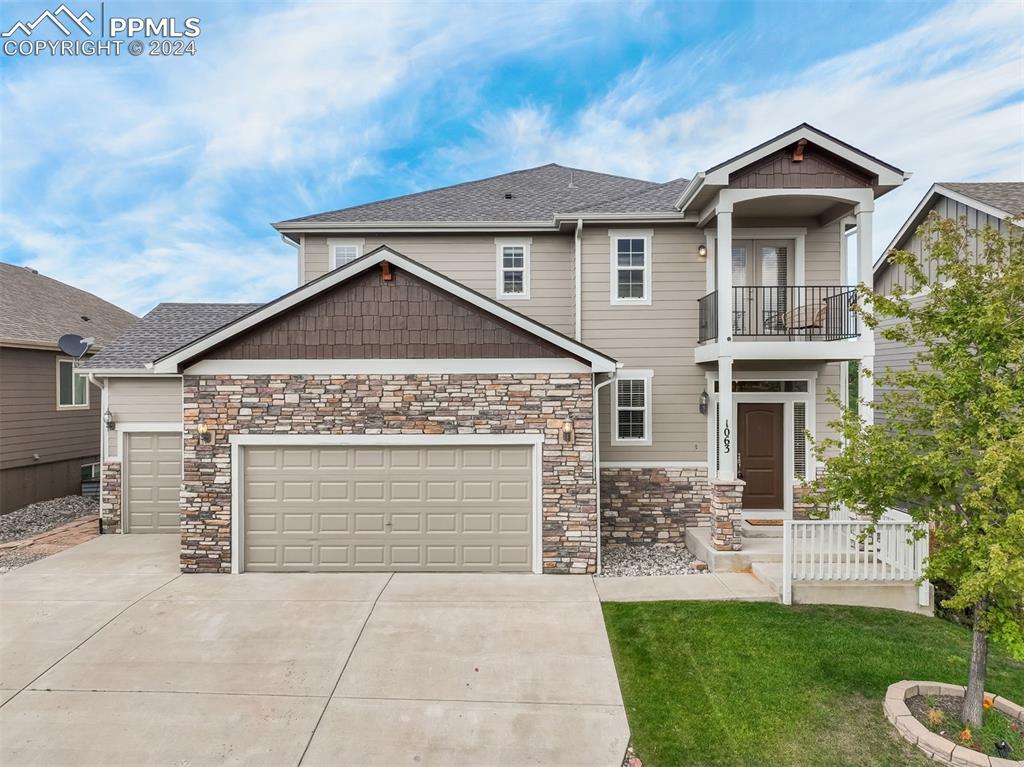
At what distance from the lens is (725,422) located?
8414 millimetres

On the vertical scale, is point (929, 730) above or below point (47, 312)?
below

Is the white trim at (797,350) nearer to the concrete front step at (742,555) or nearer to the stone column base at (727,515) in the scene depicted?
the stone column base at (727,515)

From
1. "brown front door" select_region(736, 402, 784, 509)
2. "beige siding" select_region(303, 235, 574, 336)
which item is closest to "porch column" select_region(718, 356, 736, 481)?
"brown front door" select_region(736, 402, 784, 509)

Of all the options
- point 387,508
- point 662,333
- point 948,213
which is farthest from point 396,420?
point 948,213

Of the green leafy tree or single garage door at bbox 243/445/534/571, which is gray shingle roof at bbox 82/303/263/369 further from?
the green leafy tree

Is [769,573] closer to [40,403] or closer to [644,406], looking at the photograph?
[644,406]

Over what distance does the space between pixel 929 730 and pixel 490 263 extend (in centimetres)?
892

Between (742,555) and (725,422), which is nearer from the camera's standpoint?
(742,555)

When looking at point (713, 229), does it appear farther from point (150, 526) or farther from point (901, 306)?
point (150, 526)

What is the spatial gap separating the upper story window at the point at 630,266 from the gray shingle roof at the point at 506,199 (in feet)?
4.14

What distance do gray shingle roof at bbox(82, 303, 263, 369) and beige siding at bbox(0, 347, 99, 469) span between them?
2846 mm

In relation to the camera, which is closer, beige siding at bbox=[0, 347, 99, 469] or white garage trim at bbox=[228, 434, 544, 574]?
white garage trim at bbox=[228, 434, 544, 574]

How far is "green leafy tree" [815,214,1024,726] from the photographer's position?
3.90m

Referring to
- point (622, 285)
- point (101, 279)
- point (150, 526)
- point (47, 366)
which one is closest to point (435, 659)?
point (622, 285)
